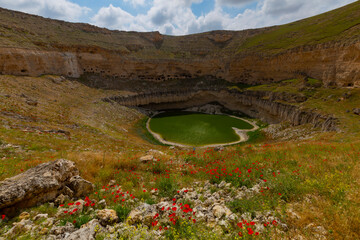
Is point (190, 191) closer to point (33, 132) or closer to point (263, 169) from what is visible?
point (263, 169)

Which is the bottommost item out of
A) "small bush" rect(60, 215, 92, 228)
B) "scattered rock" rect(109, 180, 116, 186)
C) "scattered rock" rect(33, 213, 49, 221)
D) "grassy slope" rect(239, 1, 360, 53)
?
"scattered rock" rect(109, 180, 116, 186)

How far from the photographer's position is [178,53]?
63156 mm

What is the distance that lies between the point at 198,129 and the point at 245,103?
1803 centimetres

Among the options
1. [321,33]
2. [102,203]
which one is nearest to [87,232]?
[102,203]

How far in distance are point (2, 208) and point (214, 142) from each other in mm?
25510

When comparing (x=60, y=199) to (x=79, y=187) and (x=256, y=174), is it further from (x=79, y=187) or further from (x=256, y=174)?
(x=256, y=174)

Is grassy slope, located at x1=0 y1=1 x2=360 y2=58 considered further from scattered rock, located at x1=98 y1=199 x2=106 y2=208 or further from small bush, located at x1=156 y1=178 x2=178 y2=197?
scattered rock, located at x1=98 y1=199 x2=106 y2=208

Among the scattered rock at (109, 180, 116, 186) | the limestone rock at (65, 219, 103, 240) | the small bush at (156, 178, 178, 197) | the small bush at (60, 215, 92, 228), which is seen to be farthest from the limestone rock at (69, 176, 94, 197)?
the small bush at (156, 178, 178, 197)

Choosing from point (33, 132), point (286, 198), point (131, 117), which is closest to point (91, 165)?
point (286, 198)

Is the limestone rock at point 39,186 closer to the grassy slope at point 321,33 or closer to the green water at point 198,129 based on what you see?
the green water at point 198,129

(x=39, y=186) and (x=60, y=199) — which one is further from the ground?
(x=39, y=186)

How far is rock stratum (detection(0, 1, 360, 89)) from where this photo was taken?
31359mm

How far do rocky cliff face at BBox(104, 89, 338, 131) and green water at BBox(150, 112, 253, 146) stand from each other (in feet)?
18.2

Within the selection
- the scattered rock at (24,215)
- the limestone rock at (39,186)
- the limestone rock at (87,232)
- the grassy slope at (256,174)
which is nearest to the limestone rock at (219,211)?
the grassy slope at (256,174)
